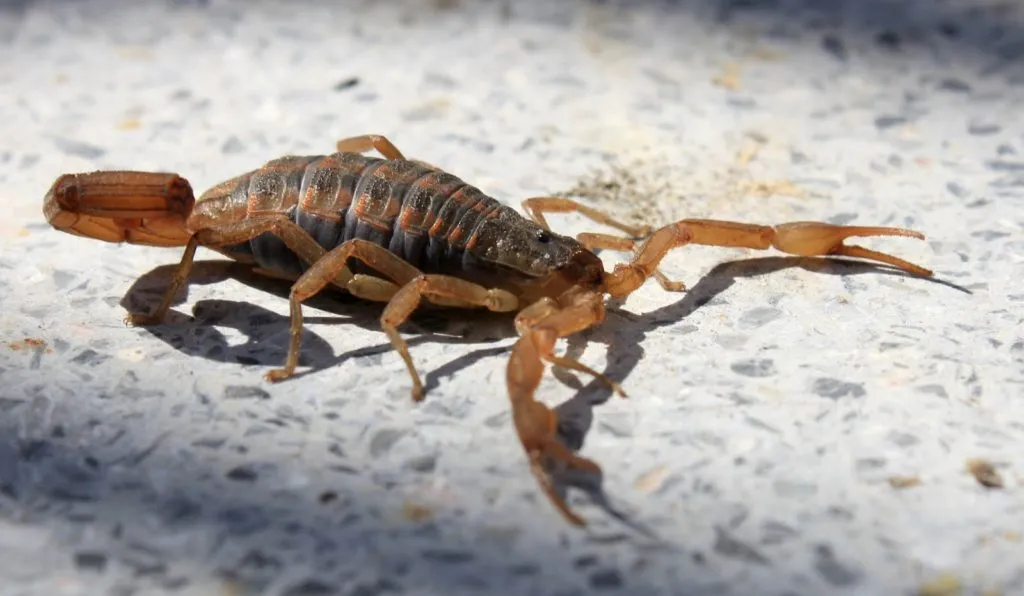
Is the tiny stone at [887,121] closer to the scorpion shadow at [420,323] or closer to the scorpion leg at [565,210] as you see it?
the scorpion shadow at [420,323]

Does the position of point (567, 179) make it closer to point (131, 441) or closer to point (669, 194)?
point (669, 194)

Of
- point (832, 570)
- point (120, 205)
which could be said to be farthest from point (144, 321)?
point (832, 570)

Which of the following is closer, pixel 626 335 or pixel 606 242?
pixel 626 335

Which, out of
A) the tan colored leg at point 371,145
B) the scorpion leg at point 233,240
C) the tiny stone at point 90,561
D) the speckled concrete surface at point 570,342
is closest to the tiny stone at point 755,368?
the speckled concrete surface at point 570,342

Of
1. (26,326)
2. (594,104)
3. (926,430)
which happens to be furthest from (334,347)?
(594,104)

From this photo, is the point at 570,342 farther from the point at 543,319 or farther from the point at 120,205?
the point at 120,205

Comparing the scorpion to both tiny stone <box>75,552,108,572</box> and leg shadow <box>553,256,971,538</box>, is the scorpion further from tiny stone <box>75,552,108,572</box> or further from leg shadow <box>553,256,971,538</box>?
tiny stone <box>75,552,108,572</box>

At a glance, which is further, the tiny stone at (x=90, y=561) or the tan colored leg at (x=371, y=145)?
the tan colored leg at (x=371, y=145)
